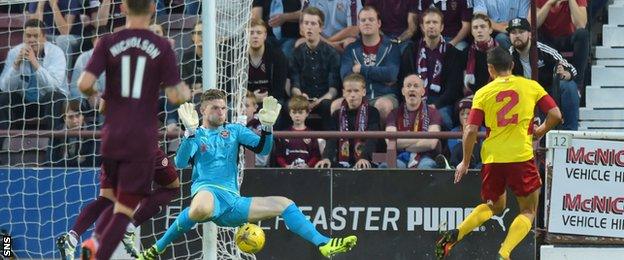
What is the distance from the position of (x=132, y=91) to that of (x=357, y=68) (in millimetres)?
5458

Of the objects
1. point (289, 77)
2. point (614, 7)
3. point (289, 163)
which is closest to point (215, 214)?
point (289, 163)

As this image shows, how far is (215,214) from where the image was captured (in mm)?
12227

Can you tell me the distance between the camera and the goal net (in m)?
13.5

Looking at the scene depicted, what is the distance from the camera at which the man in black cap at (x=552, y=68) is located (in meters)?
14.2

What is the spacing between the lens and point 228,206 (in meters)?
12.3

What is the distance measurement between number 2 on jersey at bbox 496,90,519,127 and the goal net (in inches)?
97.4

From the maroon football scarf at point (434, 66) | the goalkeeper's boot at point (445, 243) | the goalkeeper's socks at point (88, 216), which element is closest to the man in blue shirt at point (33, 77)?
the goalkeeper's socks at point (88, 216)

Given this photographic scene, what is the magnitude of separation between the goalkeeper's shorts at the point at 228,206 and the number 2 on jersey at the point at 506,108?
2194mm

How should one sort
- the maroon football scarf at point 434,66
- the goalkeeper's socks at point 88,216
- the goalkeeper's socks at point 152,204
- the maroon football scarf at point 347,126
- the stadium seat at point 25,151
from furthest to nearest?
the maroon football scarf at point 434,66 < the stadium seat at point 25,151 < the maroon football scarf at point 347,126 < the goalkeeper's socks at point 152,204 < the goalkeeper's socks at point 88,216

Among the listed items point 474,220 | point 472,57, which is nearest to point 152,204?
point 474,220

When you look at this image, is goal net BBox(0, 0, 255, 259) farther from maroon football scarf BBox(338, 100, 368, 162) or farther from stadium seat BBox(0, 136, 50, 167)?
maroon football scarf BBox(338, 100, 368, 162)

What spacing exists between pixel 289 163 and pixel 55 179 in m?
2.22

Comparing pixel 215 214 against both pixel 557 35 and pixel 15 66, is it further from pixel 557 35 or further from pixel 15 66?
pixel 557 35

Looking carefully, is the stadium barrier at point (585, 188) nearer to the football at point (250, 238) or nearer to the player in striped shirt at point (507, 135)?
the player in striped shirt at point (507, 135)
